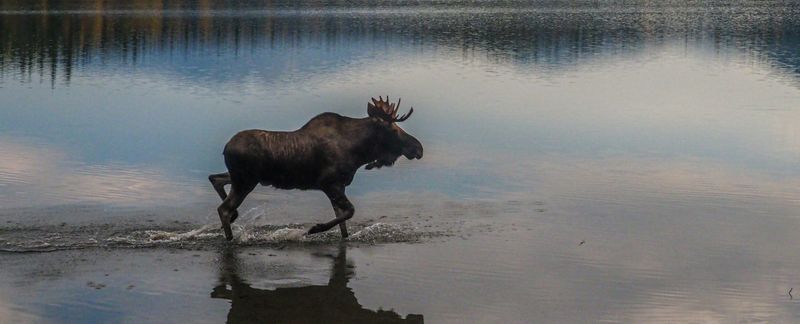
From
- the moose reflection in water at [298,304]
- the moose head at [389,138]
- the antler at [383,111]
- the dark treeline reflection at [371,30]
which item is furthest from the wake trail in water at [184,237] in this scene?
the dark treeline reflection at [371,30]

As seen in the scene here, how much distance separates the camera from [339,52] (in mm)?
46156

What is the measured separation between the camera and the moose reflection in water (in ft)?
39.3

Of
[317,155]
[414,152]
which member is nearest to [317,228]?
[317,155]

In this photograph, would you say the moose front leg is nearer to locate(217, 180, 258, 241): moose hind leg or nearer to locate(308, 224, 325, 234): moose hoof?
locate(308, 224, 325, 234): moose hoof

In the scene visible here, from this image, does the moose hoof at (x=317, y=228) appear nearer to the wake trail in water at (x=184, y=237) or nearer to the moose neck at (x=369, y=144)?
the wake trail in water at (x=184, y=237)

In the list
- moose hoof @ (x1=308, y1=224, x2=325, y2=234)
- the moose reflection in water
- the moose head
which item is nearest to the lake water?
the moose reflection in water

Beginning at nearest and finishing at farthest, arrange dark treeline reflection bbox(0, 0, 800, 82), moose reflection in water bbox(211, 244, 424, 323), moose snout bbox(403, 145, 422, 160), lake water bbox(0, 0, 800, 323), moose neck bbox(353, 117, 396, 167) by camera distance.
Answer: moose reflection in water bbox(211, 244, 424, 323)
lake water bbox(0, 0, 800, 323)
moose neck bbox(353, 117, 396, 167)
moose snout bbox(403, 145, 422, 160)
dark treeline reflection bbox(0, 0, 800, 82)

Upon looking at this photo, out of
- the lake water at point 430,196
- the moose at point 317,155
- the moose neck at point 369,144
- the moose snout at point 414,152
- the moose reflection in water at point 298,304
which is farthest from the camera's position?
the moose snout at point 414,152

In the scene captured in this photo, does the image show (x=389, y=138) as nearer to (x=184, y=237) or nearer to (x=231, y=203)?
(x=231, y=203)

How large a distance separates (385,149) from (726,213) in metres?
4.39

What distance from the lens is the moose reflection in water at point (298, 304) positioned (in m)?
12.0

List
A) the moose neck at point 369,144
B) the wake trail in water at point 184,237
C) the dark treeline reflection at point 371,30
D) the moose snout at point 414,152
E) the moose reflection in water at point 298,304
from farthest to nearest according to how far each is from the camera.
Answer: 1. the dark treeline reflection at point 371,30
2. the moose snout at point 414,152
3. the moose neck at point 369,144
4. the wake trail in water at point 184,237
5. the moose reflection in water at point 298,304

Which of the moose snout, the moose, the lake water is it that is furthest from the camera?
the moose snout

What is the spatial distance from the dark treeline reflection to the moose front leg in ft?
78.3
